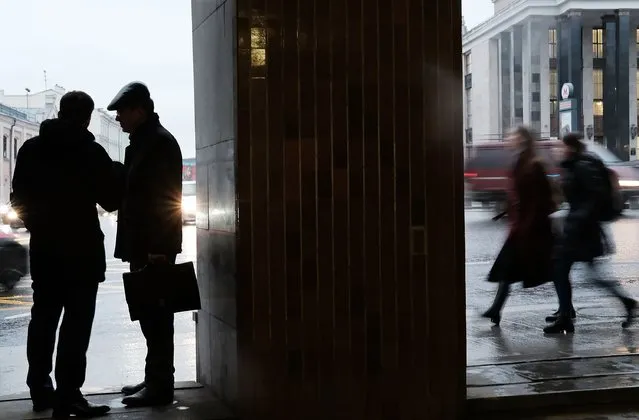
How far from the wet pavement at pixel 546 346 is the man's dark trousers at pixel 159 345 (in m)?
1.70

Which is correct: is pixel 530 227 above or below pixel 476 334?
above

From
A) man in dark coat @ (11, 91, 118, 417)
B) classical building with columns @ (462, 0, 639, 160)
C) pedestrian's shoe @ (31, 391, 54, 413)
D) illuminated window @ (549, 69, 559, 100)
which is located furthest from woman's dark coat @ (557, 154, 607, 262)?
illuminated window @ (549, 69, 559, 100)

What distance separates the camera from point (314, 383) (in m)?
4.12

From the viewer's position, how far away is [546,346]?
6.12 metres

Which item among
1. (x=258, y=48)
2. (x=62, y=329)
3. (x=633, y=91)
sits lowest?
(x=62, y=329)

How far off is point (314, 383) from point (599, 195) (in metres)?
3.78

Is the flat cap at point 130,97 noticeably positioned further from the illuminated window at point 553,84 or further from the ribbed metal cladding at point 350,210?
the illuminated window at point 553,84

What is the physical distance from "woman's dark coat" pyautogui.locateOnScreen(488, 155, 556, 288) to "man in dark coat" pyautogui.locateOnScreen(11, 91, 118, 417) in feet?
12.6

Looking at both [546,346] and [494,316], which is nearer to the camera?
[546,346]

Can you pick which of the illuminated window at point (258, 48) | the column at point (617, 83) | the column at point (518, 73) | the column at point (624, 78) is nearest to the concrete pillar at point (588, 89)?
the column at point (617, 83)

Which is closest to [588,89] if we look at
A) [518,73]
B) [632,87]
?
[632,87]

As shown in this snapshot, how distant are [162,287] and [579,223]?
4077mm

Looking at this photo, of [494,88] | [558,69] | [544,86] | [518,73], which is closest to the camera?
[558,69]

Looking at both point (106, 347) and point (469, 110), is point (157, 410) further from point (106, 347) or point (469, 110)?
point (469, 110)
